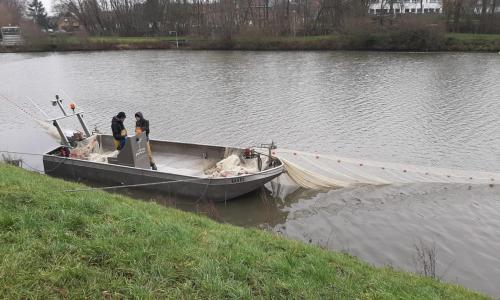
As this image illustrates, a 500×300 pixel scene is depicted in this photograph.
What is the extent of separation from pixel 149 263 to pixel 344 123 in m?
16.9

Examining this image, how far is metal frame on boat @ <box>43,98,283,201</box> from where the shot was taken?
492 inches

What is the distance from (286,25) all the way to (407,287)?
220ft

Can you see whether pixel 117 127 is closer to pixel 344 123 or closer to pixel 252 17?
pixel 344 123

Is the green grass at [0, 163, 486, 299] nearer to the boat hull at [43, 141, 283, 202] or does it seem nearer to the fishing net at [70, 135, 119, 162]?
the boat hull at [43, 141, 283, 202]

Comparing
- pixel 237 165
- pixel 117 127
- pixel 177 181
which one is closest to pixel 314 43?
pixel 237 165

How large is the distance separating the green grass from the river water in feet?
11.1

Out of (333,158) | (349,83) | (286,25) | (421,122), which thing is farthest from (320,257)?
(286,25)

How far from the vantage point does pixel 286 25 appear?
6981 centimetres

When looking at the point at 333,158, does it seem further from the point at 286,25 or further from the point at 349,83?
the point at 286,25

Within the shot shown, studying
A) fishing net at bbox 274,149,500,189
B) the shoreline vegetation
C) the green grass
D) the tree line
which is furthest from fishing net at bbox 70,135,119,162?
the tree line

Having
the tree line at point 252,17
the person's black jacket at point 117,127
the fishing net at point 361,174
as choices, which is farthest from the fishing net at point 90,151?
the tree line at point 252,17

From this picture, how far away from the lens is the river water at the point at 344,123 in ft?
35.2

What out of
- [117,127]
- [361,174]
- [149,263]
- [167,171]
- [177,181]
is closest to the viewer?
[149,263]

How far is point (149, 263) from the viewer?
5.47 metres
